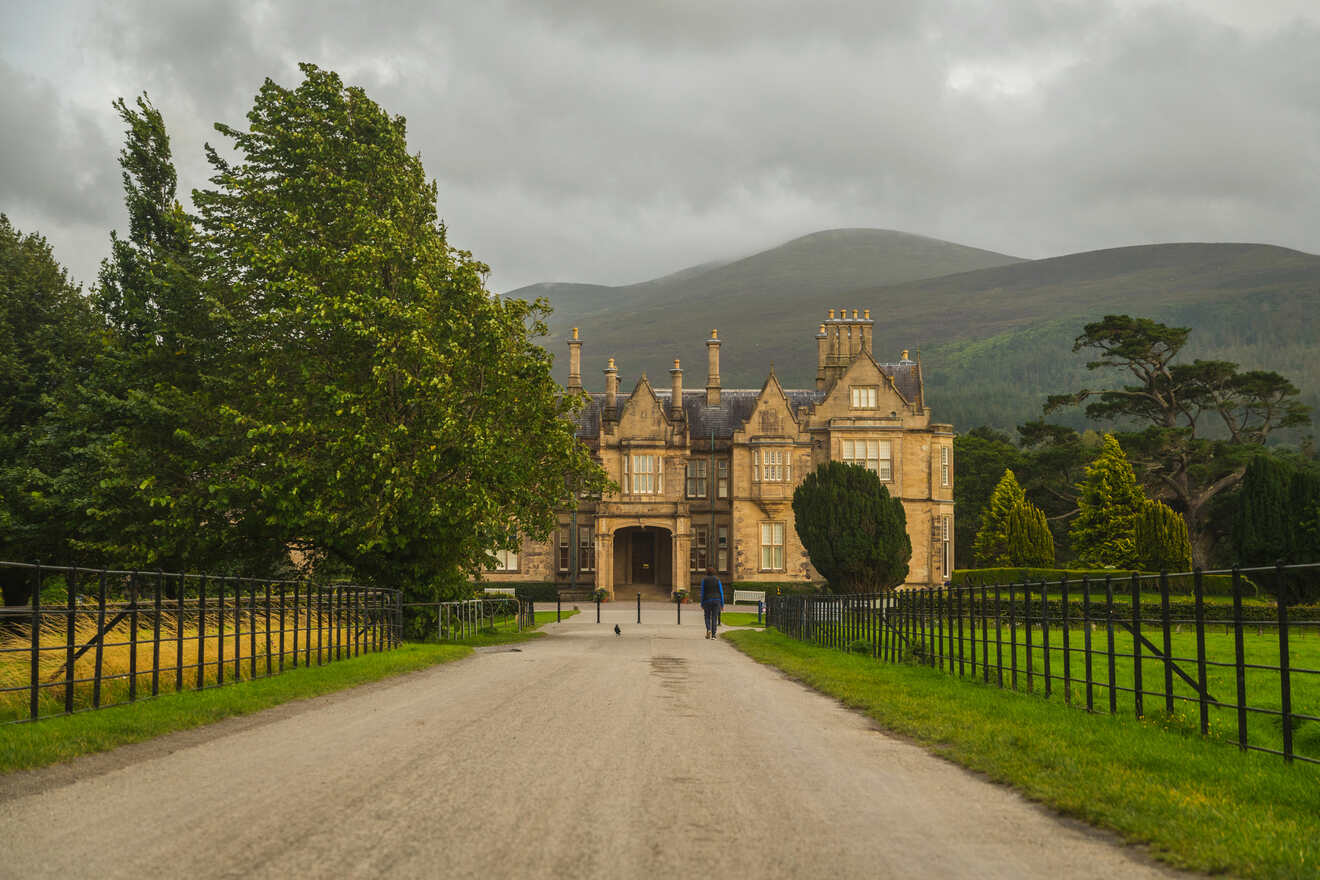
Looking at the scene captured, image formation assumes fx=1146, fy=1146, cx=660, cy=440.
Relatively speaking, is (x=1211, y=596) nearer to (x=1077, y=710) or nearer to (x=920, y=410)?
(x=920, y=410)

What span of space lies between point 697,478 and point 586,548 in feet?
24.9

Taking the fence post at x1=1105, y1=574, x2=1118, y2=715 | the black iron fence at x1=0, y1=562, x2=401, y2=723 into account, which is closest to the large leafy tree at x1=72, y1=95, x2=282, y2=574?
the black iron fence at x1=0, y1=562, x2=401, y2=723

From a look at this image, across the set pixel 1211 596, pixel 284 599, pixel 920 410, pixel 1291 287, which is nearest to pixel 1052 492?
pixel 920 410

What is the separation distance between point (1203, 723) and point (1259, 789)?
107 inches

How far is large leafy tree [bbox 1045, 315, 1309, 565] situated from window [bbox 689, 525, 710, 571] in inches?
958

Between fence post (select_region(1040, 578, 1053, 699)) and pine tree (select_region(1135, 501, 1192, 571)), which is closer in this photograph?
fence post (select_region(1040, 578, 1053, 699))

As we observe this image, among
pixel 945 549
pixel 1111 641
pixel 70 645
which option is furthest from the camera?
pixel 945 549

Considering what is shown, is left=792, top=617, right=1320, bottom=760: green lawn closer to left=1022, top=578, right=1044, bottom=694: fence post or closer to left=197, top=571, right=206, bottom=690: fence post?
left=1022, top=578, right=1044, bottom=694: fence post

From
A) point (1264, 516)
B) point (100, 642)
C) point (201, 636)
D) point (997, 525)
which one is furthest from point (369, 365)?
point (997, 525)

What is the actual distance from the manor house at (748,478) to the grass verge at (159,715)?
45.4 metres

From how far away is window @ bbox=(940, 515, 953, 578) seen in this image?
6384 centimetres

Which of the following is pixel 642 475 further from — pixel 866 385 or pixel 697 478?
pixel 866 385

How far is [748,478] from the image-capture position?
64.3 meters

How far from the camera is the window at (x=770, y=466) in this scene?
6406 centimetres
